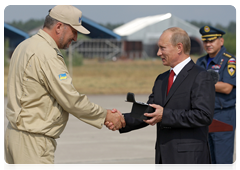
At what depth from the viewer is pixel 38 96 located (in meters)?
3.00

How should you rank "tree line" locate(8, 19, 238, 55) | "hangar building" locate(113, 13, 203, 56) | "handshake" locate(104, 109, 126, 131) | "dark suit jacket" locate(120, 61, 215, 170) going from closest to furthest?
1. "dark suit jacket" locate(120, 61, 215, 170)
2. "handshake" locate(104, 109, 126, 131)
3. "hangar building" locate(113, 13, 203, 56)
4. "tree line" locate(8, 19, 238, 55)

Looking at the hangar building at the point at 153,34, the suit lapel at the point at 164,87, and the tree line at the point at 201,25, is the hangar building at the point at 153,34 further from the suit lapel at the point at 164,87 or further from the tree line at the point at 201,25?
the suit lapel at the point at 164,87

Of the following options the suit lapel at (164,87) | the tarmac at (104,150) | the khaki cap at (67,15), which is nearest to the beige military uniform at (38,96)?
the khaki cap at (67,15)

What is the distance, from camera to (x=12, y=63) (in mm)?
3178

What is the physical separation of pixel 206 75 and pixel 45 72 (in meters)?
1.37

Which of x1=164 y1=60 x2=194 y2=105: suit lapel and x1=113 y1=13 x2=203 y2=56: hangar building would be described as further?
x1=113 y1=13 x2=203 y2=56: hangar building

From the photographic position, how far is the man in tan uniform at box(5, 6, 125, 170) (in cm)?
300

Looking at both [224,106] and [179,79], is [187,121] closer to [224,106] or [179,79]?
[179,79]

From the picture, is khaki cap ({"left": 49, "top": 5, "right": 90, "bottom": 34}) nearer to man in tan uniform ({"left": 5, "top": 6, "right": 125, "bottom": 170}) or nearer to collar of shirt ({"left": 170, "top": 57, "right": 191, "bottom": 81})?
man in tan uniform ({"left": 5, "top": 6, "right": 125, "bottom": 170})

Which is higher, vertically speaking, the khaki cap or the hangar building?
the hangar building

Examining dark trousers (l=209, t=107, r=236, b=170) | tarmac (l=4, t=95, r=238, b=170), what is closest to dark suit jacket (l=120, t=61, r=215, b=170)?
dark trousers (l=209, t=107, r=236, b=170)

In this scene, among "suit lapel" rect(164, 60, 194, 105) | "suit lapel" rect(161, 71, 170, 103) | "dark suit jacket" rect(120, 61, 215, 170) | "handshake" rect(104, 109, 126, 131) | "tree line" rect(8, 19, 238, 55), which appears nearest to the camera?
"dark suit jacket" rect(120, 61, 215, 170)

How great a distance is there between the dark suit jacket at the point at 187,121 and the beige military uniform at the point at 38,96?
2.76ft

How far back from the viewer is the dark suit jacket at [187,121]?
2.94 metres
